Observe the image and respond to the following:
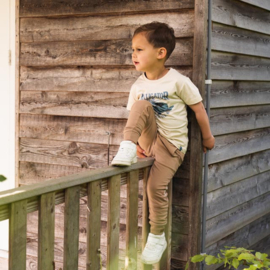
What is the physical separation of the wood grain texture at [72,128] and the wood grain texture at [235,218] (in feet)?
3.06

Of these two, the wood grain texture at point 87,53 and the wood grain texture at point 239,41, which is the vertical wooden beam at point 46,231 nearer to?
the wood grain texture at point 87,53

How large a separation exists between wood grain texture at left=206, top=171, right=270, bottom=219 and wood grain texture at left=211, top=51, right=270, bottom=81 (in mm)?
827

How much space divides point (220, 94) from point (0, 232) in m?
2.21

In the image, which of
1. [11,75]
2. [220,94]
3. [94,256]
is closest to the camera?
[94,256]

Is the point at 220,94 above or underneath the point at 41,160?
above

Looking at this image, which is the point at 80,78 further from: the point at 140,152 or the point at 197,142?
the point at 197,142

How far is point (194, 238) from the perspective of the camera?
3.66 metres

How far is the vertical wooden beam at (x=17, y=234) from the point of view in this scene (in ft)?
7.41

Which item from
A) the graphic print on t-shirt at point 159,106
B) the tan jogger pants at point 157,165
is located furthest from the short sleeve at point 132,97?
the tan jogger pants at point 157,165

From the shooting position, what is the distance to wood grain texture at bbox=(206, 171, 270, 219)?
13.0 feet

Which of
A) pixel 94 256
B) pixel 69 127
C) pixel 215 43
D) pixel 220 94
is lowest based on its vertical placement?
pixel 94 256

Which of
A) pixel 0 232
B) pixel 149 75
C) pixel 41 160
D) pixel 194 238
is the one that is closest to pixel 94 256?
pixel 194 238

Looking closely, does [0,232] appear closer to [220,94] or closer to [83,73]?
[83,73]

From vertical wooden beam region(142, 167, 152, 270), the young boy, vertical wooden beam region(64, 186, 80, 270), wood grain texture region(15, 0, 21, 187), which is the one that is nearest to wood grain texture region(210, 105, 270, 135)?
the young boy
